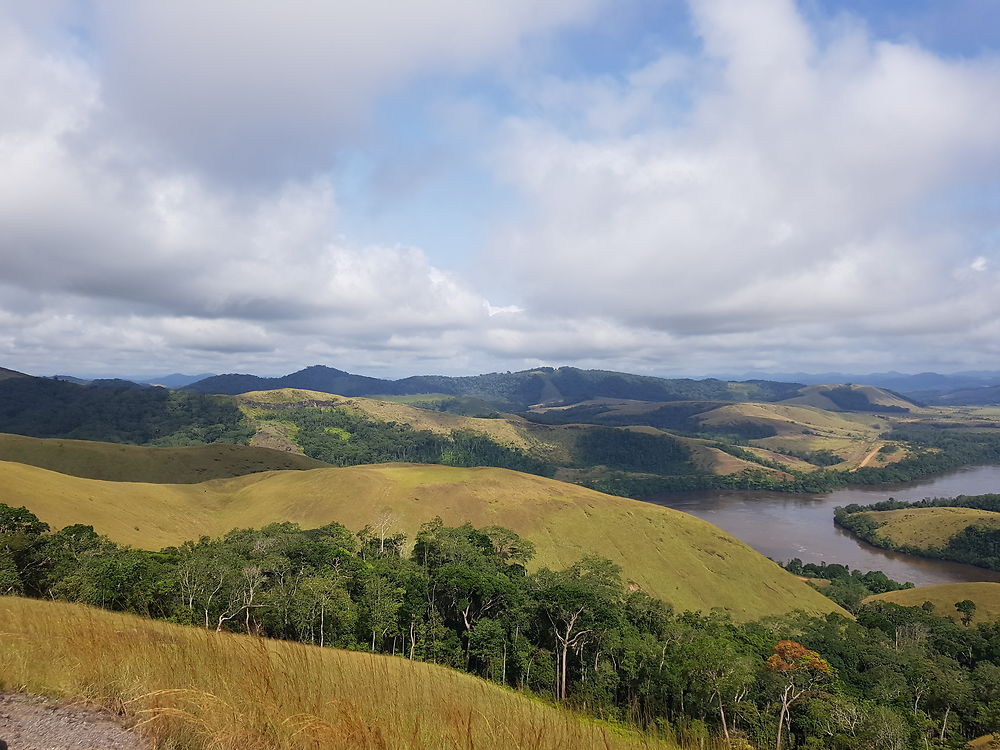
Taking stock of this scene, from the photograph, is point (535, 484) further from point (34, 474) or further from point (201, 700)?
point (201, 700)

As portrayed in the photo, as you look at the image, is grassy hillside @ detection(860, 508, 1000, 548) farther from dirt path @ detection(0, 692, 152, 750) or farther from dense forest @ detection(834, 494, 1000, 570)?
dirt path @ detection(0, 692, 152, 750)

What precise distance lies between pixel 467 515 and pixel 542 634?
5499cm

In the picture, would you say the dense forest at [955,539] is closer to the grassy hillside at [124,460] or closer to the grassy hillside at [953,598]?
the grassy hillside at [953,598]

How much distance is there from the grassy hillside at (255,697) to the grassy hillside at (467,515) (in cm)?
8876

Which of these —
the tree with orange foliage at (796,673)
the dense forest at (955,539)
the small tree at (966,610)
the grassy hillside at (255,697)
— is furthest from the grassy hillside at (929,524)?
the grassy hillside at (255,697)

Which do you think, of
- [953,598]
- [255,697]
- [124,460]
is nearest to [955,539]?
[953,598]

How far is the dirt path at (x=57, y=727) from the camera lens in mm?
4242

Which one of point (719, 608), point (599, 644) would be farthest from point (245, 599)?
point (719, 608)

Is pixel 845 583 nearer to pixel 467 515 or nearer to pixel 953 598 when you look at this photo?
pixel 953 598

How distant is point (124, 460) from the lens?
5876 inches

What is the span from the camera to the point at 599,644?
156ft

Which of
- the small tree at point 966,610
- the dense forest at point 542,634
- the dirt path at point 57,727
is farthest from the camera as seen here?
the small tree at point 966,610

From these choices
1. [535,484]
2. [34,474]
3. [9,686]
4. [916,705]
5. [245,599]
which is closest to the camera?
[9,686]

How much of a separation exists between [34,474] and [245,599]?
74.0m
